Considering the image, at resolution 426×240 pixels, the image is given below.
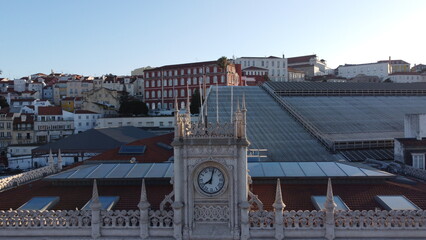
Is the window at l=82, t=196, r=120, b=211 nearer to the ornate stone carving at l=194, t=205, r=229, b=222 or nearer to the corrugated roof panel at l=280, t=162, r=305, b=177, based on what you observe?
the ornate stone carving at l=194, t=205, r=229, b=222

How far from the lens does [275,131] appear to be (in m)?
44.6

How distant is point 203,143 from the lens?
15.2 meters

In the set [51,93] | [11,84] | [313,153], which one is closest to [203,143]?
[313,153]

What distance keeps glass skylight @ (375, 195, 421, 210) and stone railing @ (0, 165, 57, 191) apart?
20588 millimetres

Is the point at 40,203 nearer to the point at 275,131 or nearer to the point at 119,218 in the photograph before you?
the point at 119,218

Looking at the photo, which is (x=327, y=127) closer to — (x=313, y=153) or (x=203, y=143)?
(x=313, y=153)

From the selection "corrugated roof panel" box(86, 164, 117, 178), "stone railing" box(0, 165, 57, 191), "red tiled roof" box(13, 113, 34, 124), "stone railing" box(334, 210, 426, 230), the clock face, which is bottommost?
"stone railing" box(334, 210, 426, 230)

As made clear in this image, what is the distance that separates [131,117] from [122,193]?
265 feet

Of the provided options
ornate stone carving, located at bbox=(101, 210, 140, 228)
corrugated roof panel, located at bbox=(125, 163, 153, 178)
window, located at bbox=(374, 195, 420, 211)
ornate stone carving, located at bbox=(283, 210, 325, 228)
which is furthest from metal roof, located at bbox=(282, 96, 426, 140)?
ornate stone carving, located at bbox=(101, 210, 140, 228)

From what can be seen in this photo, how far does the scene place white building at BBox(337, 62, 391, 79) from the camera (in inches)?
7013

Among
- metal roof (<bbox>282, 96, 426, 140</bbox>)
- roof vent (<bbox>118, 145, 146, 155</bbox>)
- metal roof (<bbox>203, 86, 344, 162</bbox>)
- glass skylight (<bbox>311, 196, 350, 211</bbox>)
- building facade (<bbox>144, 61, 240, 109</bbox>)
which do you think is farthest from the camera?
building facade (<bbox>144, 61, 240, 109</bbox>)

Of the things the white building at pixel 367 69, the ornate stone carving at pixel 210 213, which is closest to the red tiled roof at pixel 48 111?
the ornate stone carving at pixel 210 213

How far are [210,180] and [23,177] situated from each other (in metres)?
15.1

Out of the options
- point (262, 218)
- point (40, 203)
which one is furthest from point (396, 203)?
point (40, 203)
